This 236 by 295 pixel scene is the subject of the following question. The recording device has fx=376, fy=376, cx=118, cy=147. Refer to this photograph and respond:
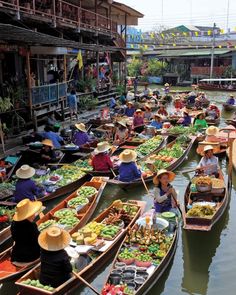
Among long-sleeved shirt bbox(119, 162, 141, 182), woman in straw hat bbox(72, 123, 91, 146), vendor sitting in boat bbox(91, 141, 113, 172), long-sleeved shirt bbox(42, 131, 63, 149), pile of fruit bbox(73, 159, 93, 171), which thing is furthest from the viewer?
woman in straw hat bbox(72, 123, 91, 146)

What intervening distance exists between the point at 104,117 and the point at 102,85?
27.7 ft

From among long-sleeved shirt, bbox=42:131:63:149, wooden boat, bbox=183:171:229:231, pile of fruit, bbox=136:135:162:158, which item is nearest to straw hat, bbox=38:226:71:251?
wooden boat, bbox=183:171:229:231

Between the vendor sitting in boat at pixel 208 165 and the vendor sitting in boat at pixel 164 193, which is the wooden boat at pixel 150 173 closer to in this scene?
the vendor sitting in boat at pixel 208 165

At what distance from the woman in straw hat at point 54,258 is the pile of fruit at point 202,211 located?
2760 mm

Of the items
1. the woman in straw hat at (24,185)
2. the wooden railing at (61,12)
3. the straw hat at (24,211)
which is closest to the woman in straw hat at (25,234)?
the straw hat at (24,211)

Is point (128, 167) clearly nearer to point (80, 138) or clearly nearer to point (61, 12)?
point (80, 138)

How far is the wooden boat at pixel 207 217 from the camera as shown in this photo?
273 inches

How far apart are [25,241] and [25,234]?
0.45 ft

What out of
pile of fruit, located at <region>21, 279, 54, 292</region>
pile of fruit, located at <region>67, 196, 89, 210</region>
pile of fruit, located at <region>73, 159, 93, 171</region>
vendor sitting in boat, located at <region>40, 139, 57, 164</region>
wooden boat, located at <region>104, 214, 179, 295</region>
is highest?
vendor sitting in boat, located at <region>40, 139, 57, 164</region>

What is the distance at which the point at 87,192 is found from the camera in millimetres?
8938

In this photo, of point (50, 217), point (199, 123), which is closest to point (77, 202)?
point (50, 217)

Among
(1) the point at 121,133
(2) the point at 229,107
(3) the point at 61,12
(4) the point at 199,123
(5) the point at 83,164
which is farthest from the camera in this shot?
(2) the point at 229,107

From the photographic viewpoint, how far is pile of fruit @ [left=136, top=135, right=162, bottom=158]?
12.8 metres

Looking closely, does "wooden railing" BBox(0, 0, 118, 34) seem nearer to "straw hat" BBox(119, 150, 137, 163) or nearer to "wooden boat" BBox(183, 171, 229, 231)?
"straw hat" BBox(119, 150, 137, 163)
